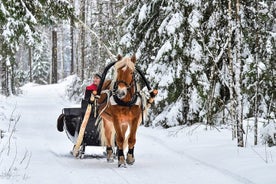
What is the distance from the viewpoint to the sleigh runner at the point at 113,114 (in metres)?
8.15

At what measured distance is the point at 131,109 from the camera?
8312 millimetres

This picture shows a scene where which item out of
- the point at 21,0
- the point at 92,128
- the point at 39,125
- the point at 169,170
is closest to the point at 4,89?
the point at 39,125

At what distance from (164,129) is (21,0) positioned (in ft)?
20.4

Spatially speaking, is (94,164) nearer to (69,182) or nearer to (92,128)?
(92,128)

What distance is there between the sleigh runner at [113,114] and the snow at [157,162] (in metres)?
0.43

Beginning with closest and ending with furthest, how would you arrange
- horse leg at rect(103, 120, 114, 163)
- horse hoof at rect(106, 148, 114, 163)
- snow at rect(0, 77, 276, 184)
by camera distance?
snow at rect(0, 77, 276, 184) < horse hoof at rect(106, 148, 114, 163) < horse leg at rect(103, 120, 114, 163)

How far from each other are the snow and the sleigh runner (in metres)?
0.43

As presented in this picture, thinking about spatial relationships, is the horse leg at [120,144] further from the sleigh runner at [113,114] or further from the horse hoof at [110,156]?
the horse hoof at [110,156]

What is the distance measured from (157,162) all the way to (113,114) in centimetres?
141

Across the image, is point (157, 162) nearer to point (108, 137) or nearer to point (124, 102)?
point (108, 137)

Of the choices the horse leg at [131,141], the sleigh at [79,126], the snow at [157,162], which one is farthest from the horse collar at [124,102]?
the sleigh at [79,126]

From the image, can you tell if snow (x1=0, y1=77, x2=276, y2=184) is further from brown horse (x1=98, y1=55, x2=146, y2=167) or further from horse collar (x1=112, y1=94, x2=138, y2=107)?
horse collar (x1=112, y1=94, x2=138, y2=107)

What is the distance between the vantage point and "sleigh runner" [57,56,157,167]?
815cm

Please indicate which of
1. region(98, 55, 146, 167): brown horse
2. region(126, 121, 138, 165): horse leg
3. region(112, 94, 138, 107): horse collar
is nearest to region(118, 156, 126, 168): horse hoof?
region(98, 55, 146, 167): brown horse
